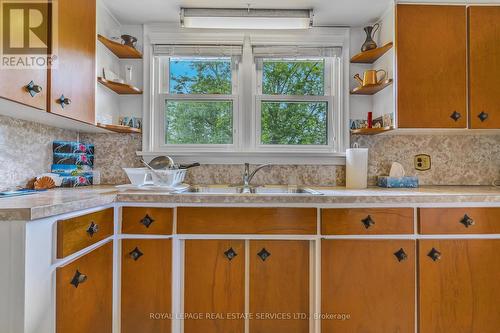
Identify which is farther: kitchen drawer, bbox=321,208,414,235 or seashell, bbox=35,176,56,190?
seashell, bbox=35,176,56,190

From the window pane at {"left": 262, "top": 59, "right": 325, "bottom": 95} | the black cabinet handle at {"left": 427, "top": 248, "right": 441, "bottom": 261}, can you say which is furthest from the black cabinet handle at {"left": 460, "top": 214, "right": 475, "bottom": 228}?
the window pane at {"left": 262, "top": 59, "right": 325, "bottom": 95}

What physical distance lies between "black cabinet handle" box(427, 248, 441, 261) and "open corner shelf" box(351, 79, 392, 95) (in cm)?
108

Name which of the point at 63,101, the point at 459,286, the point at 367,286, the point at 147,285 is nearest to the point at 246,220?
the point at 147,285

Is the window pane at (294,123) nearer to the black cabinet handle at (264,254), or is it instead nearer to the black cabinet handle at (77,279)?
the black cabinet handle at (264,254)

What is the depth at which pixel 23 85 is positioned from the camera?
46.4 inches

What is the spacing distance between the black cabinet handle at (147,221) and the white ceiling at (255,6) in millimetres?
1413

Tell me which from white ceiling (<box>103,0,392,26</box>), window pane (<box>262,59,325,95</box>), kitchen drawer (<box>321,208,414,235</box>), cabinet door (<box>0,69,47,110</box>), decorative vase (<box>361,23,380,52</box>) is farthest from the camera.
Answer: window pane (<box>262,59,325,95</box>)

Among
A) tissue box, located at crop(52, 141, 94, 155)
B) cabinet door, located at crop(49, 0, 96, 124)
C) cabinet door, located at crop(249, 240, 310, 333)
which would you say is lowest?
cabinet door, located at crop(249, 240, 310, 333)

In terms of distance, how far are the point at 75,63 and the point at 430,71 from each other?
6.94ft

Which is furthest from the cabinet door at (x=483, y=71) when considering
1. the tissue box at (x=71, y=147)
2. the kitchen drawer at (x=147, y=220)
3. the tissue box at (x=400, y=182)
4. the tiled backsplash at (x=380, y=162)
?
the tissue box at (x=71, y=147)

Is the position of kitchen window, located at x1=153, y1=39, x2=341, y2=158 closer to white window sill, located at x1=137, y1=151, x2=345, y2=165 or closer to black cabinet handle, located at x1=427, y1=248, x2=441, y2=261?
white window sill, located at x1=137, y1=151, x2=345, y2=165

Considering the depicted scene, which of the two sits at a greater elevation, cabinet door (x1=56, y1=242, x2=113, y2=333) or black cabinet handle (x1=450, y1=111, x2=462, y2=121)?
black cabinet handle (x1=450, y1=111, x2=462, y2=121)

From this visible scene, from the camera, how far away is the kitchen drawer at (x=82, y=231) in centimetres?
112

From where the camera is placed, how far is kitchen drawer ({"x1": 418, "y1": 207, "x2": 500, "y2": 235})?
5.02 feet
